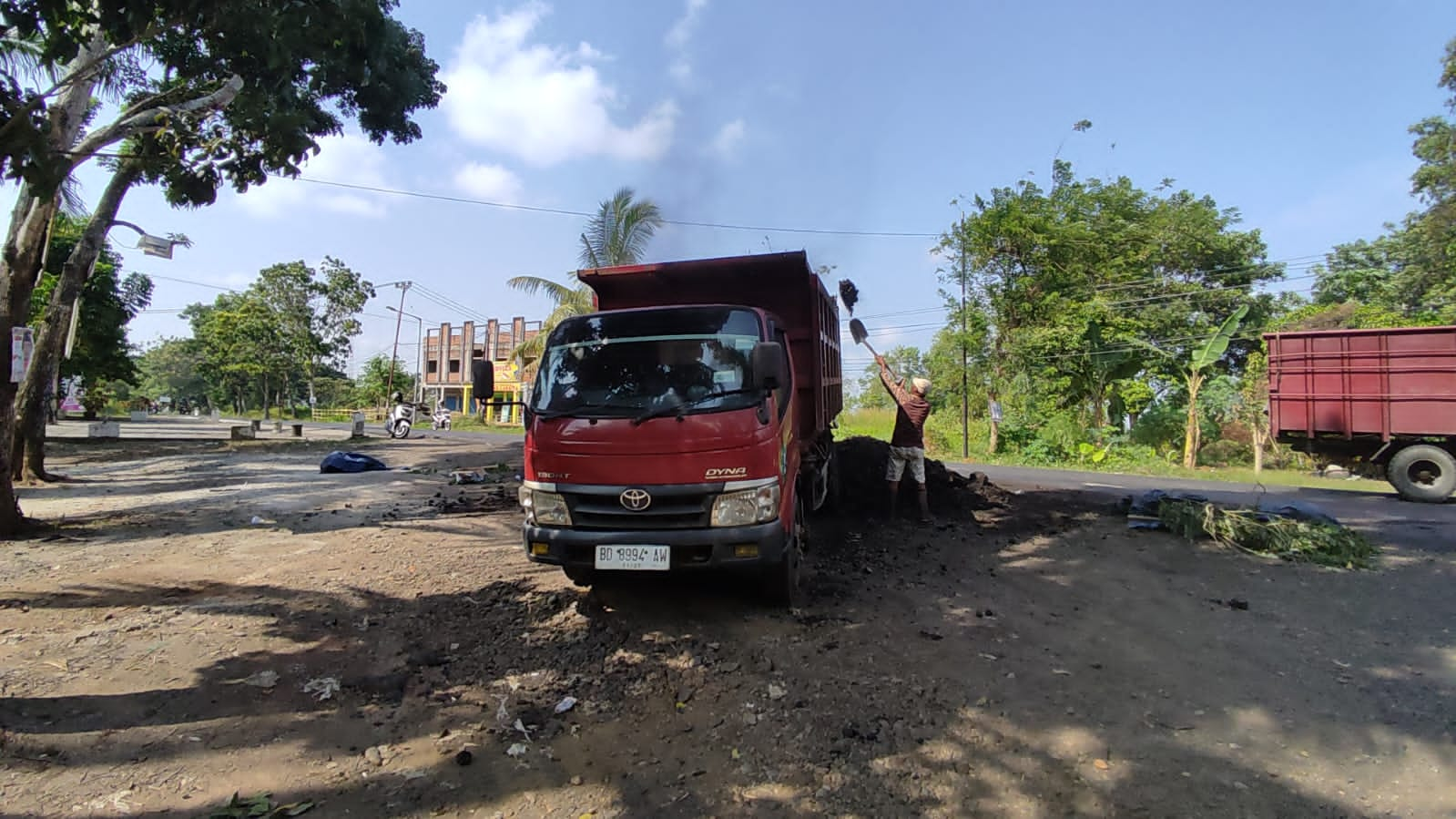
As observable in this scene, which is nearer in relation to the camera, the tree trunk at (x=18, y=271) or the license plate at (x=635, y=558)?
the license plate at (x=635, y=558)

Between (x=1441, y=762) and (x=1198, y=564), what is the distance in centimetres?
342

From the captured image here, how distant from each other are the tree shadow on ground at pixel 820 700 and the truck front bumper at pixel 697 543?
22.2 inches

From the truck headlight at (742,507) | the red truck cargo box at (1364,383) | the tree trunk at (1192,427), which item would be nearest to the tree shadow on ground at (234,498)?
the truck headlight at (742,507)

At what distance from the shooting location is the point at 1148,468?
1856cm

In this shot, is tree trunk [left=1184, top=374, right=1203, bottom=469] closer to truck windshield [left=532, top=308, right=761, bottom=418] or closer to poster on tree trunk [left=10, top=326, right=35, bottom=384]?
truck windshield [left=532, top=308, right=761, bottom=418]

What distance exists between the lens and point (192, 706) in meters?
3.27

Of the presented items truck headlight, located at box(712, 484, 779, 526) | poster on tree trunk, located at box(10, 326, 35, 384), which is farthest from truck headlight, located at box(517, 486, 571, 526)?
poster on tree trunk, located at box(10, 326, 35, 384)

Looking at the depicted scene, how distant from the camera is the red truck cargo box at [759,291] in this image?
6102 millimetres

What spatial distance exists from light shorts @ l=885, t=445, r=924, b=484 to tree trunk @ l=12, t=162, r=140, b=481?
1126 cm

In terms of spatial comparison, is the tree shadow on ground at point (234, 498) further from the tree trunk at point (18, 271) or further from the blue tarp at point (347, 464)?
the tree trunk at point (18, 271)

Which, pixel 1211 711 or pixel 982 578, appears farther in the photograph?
pixel 982 578

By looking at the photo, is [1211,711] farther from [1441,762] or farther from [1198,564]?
[1198,564]

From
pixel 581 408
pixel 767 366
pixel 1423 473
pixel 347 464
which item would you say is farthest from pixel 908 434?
pixel 347 464

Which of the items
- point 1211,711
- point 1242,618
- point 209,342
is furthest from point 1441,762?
point 209,342
